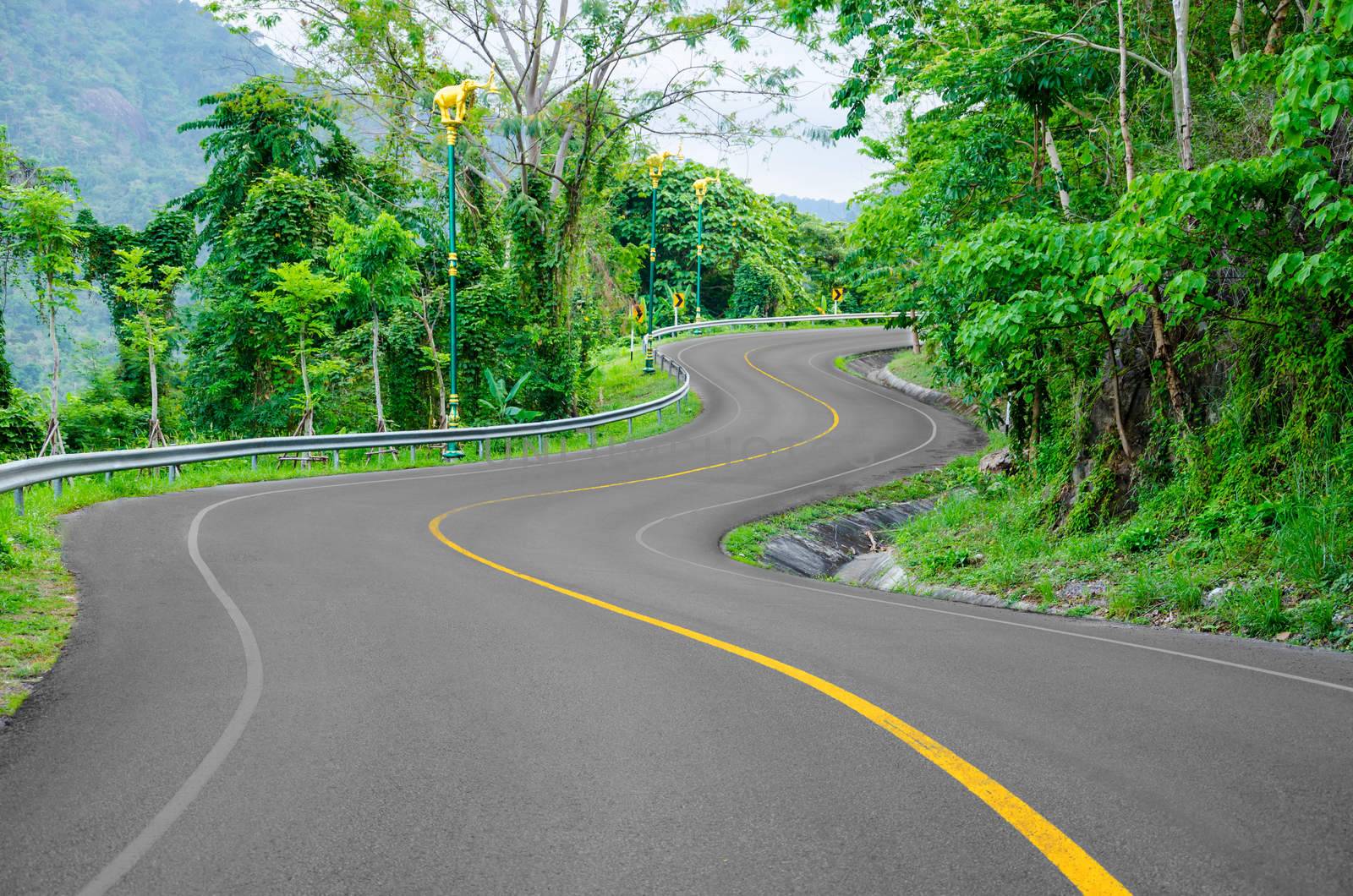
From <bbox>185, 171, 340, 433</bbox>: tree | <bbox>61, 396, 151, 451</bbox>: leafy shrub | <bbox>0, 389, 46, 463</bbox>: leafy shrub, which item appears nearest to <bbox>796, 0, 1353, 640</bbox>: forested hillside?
<bbox>185, 171, 340, 433</bbox>: tree

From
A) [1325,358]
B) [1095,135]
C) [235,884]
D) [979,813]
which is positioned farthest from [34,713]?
[1095,135]

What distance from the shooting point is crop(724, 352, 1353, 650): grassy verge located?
8.35 metres

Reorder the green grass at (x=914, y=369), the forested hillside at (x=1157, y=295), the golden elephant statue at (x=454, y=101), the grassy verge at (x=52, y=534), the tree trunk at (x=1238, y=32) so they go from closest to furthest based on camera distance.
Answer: the grassy verge at (x=52, y=534), the forested hillside at (x=1157, y=295), the tree trunk at (x=1238, y=32), the golden elephant statue at (x=454, y=101), the green grass at (x=914, y=369)

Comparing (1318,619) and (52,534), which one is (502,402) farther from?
(1318,619)

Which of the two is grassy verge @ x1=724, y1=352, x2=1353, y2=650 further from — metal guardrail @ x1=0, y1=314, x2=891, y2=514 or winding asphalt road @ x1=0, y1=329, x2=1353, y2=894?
metal guardrail @ x1=0, y1=314, x2=891, y2=514

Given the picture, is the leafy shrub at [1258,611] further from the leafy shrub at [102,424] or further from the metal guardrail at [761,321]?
the metal guardrail at [761,321]

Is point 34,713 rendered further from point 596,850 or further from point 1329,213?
point 1329,213

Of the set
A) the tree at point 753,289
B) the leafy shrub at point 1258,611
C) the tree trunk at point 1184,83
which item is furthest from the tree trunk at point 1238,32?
the tree at point 753,289

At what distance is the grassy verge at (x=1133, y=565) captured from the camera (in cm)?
835

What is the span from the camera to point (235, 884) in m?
3.66

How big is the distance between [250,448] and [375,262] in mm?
8336

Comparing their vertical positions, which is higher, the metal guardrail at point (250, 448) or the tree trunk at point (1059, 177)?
the tree trunk at point (1059, 177)

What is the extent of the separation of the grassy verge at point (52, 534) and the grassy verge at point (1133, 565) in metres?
9.26

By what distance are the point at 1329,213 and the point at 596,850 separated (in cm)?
765
